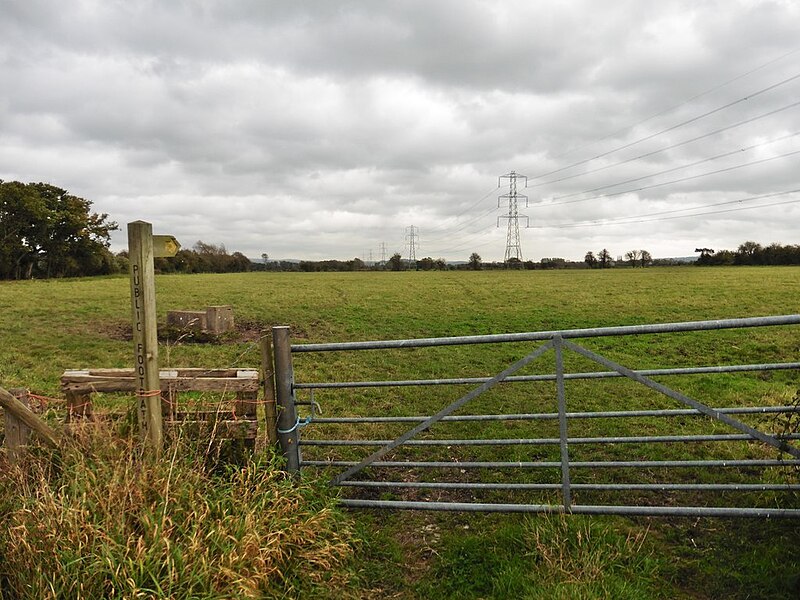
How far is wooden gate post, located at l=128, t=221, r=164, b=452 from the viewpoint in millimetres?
4199

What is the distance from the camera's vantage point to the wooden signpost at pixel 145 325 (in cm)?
420

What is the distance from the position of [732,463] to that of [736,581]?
883 millimetres

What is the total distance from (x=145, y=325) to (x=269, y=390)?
1194mm

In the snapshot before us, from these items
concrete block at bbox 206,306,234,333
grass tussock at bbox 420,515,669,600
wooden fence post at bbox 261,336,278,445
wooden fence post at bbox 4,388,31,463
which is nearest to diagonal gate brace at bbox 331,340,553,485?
wooden fence post at bbox 261,336,278,445

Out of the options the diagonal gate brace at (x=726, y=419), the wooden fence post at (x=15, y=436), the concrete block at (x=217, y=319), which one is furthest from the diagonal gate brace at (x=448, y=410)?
the concrete block at (x=217, y=319)

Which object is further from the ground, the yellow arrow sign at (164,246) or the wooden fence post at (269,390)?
the yellow arrow sign at (164,246)

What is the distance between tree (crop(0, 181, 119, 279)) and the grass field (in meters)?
37.6

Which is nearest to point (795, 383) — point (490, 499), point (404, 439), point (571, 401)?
point (571, 401)

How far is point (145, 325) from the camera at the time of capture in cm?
427

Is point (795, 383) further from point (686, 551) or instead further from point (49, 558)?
point (49, 558)

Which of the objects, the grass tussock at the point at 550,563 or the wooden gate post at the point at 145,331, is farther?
the wooden gate post at the point at 145,331

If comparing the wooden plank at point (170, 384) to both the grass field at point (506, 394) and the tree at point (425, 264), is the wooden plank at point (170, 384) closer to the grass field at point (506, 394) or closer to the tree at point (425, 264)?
the grass field at point (506, 394)

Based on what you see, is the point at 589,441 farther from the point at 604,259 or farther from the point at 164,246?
the point at 604,259

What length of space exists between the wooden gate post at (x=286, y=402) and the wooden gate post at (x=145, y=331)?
3.28ft
